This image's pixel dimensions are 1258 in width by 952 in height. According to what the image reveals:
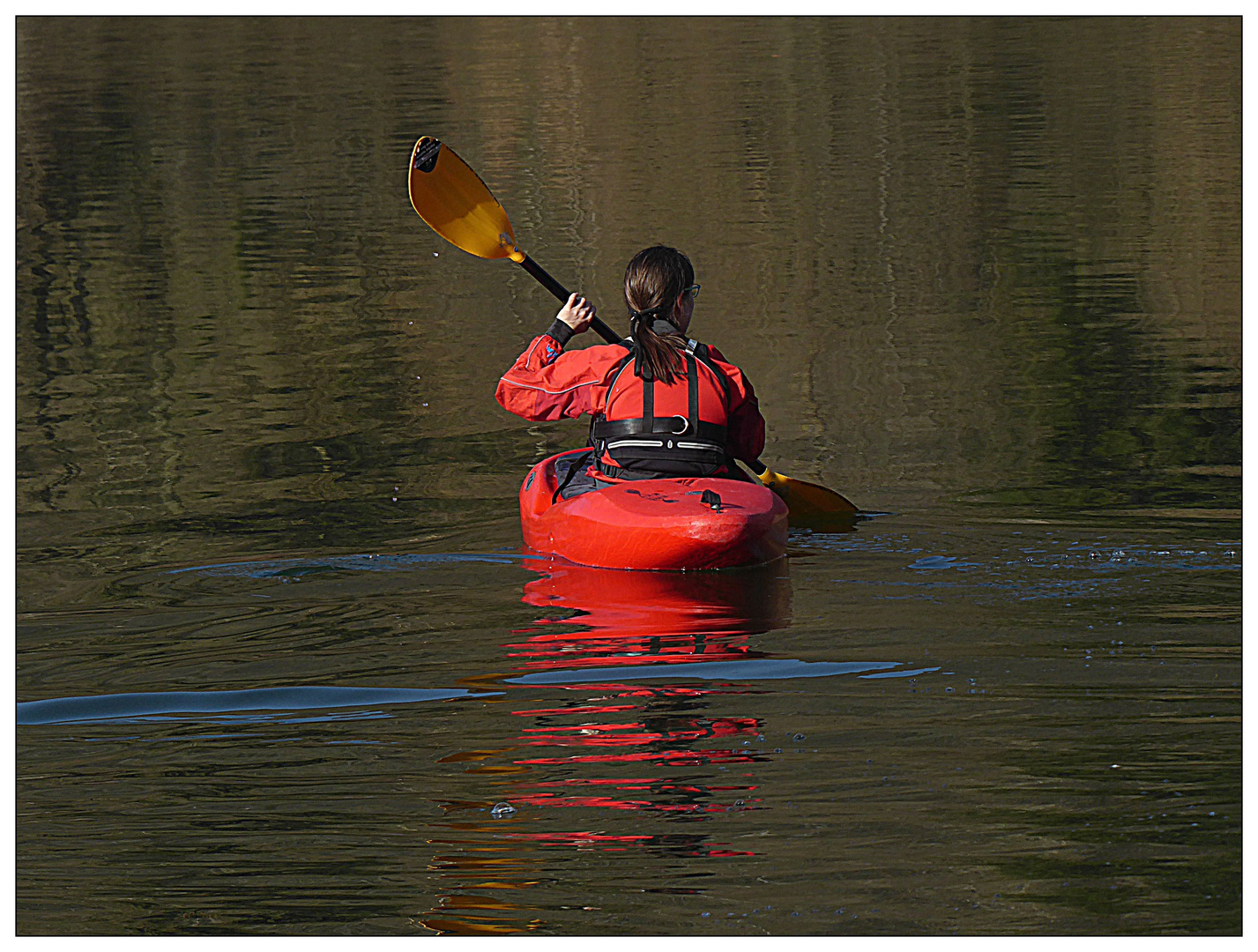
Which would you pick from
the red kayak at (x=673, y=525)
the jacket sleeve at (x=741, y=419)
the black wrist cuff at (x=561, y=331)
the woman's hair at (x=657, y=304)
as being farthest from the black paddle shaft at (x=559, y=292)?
the red kayak at (x=673, y=525)

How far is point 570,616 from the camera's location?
623cm

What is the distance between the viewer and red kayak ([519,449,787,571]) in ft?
21.9

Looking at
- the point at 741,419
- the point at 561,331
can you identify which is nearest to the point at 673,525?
the point at 741,419

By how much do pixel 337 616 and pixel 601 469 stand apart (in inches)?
53.0

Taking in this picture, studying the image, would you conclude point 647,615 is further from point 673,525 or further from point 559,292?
point 559,292

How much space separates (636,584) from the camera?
6664 millimetres

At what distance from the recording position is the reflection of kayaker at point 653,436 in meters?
6.71

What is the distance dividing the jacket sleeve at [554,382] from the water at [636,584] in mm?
605

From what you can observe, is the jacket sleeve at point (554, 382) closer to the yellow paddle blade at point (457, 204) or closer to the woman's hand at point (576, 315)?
the woman's hand at point (576, 315)

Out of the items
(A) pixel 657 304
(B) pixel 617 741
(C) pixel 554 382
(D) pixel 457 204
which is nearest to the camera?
(B) pixel 617 741

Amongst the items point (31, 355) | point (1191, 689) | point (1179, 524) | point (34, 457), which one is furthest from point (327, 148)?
point (1191, 689)

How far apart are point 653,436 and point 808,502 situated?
966mm

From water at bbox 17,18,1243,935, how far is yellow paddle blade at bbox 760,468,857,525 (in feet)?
0.60

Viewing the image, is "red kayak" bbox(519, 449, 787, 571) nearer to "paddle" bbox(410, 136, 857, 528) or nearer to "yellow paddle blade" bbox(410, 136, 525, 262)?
"paddle" bbox(410, 136, 857, 528)
